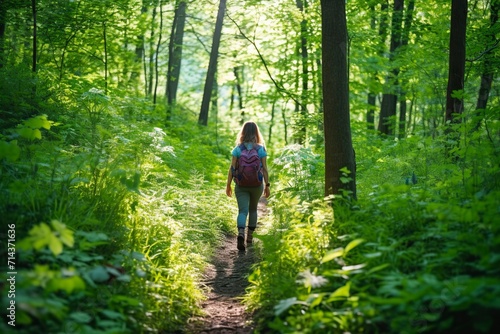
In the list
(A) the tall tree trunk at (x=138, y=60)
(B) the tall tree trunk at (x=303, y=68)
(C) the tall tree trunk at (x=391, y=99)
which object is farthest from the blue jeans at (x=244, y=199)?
(A) the tall tree trunk at (x=138, y=60)

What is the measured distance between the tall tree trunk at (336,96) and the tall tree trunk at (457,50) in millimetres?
3835

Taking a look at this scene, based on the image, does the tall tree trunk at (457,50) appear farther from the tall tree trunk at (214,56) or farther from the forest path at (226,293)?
the tall tree trunk at (214,56)

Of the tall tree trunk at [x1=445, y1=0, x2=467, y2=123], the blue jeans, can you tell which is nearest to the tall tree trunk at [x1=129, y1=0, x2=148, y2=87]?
the blue jeans

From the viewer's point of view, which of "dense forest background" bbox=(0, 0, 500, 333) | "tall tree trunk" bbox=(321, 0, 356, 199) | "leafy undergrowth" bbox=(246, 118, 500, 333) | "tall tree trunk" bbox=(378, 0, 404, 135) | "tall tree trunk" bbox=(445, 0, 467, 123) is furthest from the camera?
"tall tree trunk" bbox=(378, 0, 404, 135)

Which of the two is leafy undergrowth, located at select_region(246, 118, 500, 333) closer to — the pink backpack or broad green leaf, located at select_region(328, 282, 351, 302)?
broad green leaf, located at select_region(328, 282, 351, 302)

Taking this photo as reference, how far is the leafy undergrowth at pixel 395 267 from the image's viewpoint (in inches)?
120

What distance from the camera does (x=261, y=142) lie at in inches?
310

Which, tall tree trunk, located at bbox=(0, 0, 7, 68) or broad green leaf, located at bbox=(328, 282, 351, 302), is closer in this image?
broad green leaf, located at bbox=(328, 282, 351, 302)

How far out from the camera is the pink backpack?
746 cm

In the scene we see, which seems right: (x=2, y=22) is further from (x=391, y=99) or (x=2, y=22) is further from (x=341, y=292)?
(x=391, y=99)

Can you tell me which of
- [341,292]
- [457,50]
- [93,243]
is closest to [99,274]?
[93,243]

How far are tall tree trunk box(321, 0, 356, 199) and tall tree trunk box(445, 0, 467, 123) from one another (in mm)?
3835

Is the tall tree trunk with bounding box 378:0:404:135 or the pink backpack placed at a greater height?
the tall tree trunk with bounding box 378:0:404:135

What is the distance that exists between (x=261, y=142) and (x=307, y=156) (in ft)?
4.72
